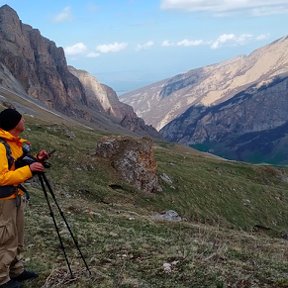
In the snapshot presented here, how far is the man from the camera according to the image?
8.93 m

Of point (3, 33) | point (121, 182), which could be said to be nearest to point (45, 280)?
point (121, 182)

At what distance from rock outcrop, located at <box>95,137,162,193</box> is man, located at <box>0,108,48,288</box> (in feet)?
102

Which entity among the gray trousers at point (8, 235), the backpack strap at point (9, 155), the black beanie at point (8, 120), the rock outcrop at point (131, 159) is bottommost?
the rock outcrop at point (131, 159)

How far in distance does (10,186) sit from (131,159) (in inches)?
1297

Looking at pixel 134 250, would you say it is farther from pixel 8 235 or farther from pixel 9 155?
pixel 9 155

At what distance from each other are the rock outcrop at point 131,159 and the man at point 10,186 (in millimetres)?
31187

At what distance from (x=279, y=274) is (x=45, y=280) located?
5562 mm

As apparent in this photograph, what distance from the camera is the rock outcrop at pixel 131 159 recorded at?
41.4 m

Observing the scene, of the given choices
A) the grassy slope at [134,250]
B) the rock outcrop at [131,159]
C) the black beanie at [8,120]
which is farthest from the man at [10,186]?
the rock outcrop at [131,159]

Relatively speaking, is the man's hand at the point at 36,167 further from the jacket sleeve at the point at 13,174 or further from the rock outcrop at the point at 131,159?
the rock outcrop at the point at 131,159

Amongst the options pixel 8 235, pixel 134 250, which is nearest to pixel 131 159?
pixel 134 250

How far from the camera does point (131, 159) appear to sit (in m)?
42.2

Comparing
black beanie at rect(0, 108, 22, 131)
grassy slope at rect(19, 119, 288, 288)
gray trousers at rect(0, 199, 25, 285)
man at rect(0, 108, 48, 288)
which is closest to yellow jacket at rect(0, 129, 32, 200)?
man at rect(0, 108, 48, 288)

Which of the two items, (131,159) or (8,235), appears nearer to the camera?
(8,235)
